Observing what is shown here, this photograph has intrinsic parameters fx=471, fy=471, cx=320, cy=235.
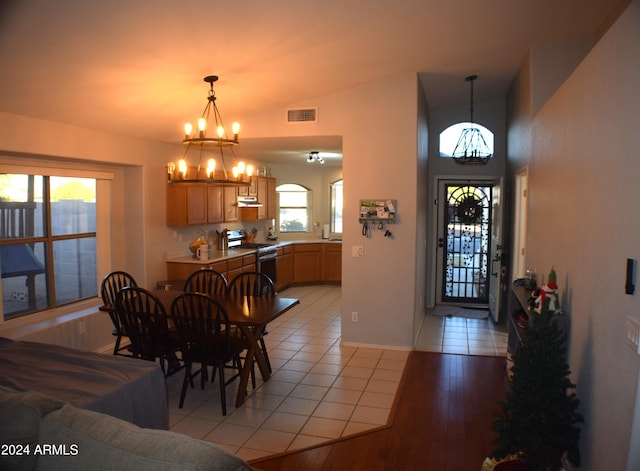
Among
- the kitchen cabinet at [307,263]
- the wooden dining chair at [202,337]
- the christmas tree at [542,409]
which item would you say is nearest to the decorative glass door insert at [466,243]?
the kitchen cabinet at [307,263]

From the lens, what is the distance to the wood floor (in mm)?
2838

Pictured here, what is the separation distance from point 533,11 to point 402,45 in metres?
0.99

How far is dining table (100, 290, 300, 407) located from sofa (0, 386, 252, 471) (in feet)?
6.45

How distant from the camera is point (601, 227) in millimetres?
2238

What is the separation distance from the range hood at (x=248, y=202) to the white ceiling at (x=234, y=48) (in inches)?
89.5

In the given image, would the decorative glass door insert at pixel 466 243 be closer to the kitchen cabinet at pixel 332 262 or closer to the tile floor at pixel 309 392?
the tile floor at pixel 309 392

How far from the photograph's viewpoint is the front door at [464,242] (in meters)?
6.92

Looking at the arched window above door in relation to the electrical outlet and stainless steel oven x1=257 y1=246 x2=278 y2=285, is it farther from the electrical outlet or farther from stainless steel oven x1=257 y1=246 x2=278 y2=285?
stainless steel oven x1=257 y1=246 x2=278 y2=285

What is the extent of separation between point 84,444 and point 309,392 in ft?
8.91

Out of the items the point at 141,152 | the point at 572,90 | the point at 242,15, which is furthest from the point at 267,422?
the point at 141,152

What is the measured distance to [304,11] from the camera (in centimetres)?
295

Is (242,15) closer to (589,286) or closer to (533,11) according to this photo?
(533,11)

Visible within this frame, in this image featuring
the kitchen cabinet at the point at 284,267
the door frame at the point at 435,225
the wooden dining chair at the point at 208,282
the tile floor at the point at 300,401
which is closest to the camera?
the tile floor at the point at 300,401

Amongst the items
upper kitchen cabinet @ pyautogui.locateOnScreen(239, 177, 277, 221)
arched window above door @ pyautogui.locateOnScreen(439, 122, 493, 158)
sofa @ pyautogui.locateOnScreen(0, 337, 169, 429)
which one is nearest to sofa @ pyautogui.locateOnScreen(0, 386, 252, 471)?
sofa @ pyautogui.locateOnScreen(0, 337, 169, 429)
